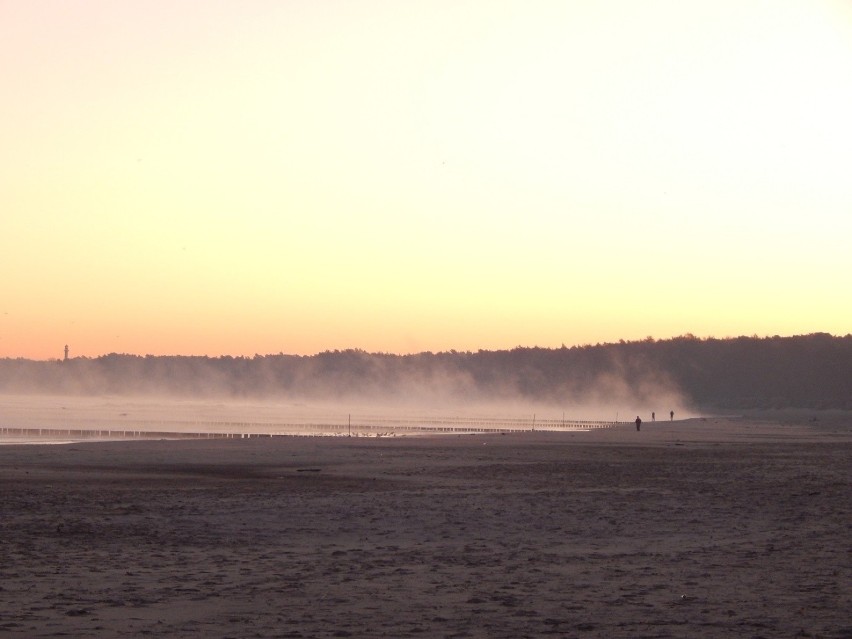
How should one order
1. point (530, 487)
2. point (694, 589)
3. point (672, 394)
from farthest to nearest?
point (672, 394) < point (530, 487) < point (694, 589)

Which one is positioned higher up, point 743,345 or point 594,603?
point 743,345

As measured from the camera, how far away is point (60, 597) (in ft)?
35.3

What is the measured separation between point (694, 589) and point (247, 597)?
483cm

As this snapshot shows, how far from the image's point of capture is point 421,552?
14438 mm

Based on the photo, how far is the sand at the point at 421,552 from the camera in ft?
32.6

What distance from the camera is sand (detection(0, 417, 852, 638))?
32.6 ft

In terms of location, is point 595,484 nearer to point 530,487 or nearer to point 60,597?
point 530,487

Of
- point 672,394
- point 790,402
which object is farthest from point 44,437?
point 672,394

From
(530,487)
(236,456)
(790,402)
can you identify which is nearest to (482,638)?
(530,487)

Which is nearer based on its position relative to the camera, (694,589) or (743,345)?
(694,589)

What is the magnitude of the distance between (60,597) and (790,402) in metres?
145

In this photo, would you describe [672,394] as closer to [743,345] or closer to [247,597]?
[743,345]

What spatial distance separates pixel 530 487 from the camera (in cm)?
2462

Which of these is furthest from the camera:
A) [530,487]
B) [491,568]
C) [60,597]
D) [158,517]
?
[530,487]
